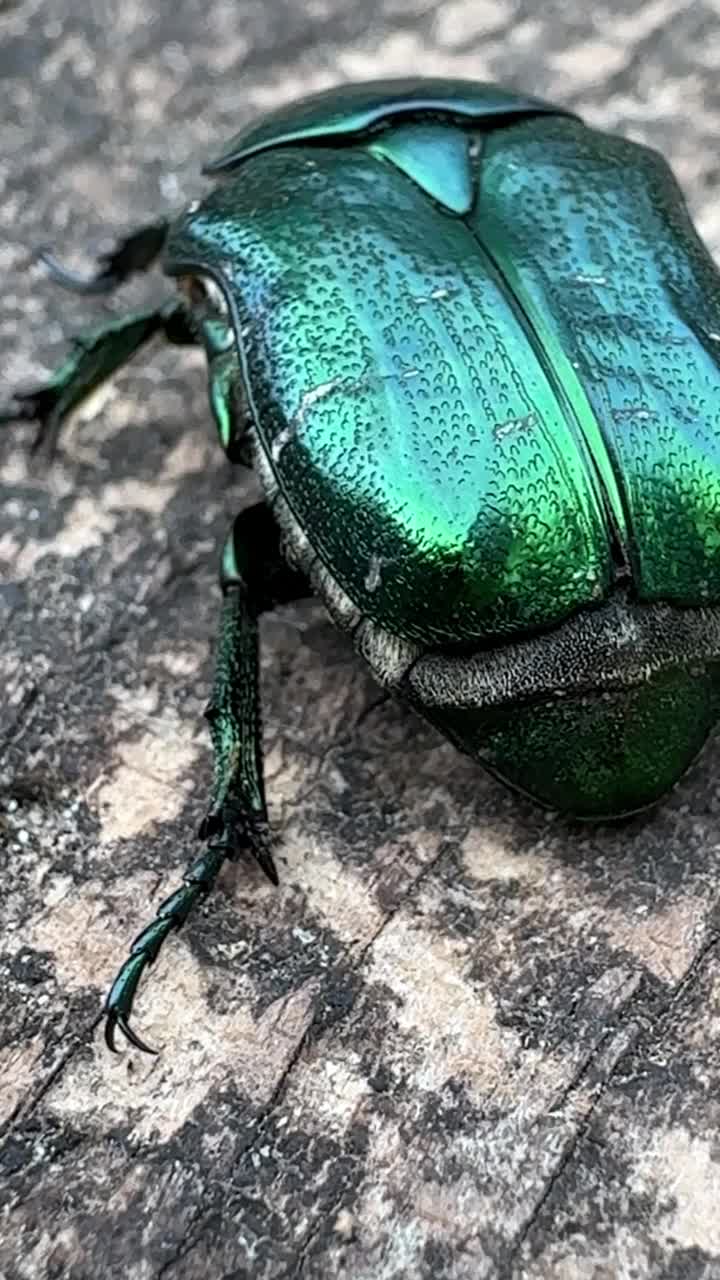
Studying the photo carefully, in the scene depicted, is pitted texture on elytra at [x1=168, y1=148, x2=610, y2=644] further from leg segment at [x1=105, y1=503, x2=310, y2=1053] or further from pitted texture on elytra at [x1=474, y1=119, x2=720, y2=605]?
leg segment at [x1=105, y1=503, x2=310, y2=1053]

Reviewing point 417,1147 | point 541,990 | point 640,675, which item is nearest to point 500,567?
point 640,675

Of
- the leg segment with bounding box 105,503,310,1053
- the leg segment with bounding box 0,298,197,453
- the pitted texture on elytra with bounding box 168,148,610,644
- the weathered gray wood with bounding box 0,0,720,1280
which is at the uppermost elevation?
the pitted texture on elytra with bounding box 168,148,610,644

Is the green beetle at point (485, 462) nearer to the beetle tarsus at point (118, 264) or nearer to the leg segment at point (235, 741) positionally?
the leg segment at point (235, 741)

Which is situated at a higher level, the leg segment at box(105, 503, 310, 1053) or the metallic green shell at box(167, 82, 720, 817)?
the metallic green shell at box(167, 82, 720, 817)

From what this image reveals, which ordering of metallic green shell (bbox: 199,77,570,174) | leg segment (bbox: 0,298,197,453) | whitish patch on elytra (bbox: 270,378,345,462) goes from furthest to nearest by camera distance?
1. leg segment (bbox: 0,298,197,453)
2. metallic green shell (bbox: 199,77,570,174)
3. whitish patch on elytra (bbox: 270,378,345,462)

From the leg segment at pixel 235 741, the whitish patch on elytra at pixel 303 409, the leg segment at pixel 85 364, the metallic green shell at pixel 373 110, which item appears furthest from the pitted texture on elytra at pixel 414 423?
the leg segment at pixel 85 364

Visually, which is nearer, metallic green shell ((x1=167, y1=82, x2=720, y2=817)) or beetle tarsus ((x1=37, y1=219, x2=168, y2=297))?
metallic green shell ((x1=167, y1=82, x2=720, y2=817))

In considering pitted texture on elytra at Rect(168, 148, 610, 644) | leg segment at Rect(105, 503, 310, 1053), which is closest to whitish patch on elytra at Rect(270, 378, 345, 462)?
pitted texture on elytra at Rect(168, 148, 610, 644)

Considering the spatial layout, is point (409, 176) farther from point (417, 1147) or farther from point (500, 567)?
Answer: point (417, 1147)
